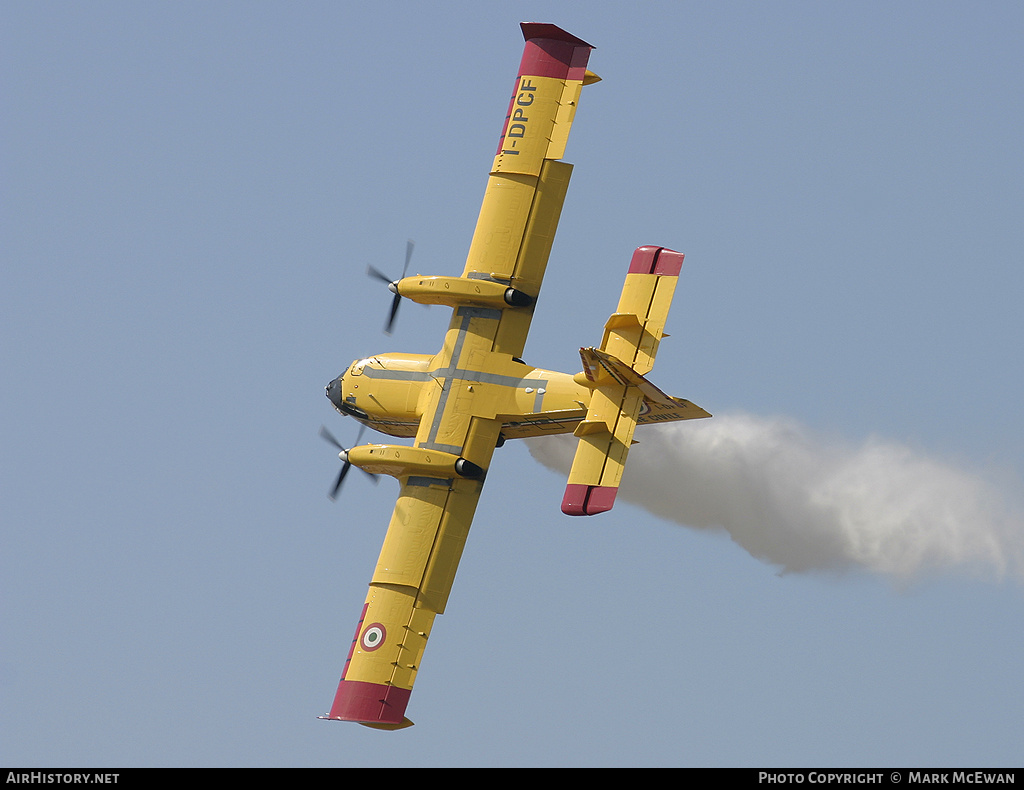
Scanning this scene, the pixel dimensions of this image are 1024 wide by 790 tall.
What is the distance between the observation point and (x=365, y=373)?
131 feet

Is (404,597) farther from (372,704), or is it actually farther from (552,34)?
(552,34)

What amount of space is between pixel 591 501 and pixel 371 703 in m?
6.34

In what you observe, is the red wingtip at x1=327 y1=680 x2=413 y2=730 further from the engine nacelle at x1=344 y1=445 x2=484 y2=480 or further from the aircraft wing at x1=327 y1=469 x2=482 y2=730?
the engine nacelle at x1=344 y1=445 x2=484 y2=480

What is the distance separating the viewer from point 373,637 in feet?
120

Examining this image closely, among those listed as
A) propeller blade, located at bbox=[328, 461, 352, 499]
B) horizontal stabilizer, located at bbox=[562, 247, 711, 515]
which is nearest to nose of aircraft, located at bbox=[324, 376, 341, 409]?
propeller blade, located at bbox=[328, 461, 352, 499]

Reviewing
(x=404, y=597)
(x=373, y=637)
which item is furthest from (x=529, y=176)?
(x=373, y=637)

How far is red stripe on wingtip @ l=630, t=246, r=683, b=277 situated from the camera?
35.9m

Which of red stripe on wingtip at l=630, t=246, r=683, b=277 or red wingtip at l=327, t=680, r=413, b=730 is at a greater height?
red stripe on wingtip at l=630, t=246, r=683, b=277

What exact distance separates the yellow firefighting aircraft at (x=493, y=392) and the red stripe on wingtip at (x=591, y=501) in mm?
28

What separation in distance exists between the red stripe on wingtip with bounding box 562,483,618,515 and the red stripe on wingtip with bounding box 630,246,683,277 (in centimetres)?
466

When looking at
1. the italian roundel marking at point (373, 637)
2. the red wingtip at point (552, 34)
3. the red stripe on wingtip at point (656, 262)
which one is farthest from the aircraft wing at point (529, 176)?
the italian roundel marking at point (373, 637)

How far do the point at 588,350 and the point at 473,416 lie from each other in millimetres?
3669
